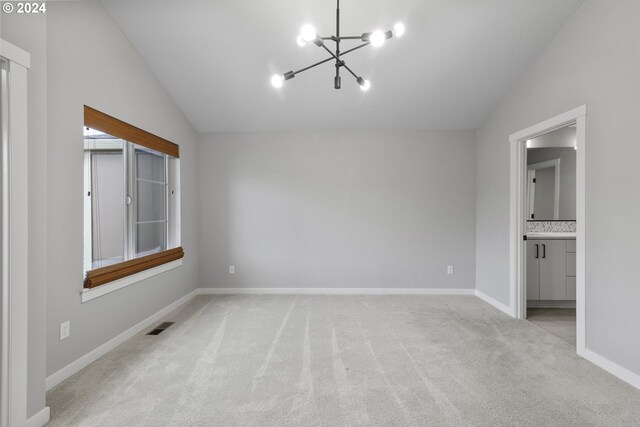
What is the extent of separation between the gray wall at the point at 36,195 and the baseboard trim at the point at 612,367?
3.70 meters

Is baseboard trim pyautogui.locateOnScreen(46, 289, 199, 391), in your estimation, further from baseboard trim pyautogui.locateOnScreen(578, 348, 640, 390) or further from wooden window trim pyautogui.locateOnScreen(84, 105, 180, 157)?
baseboard trim pyautogui.locateOnScreen(578, 348, 640, 390)

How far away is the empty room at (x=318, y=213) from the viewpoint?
2057 mm

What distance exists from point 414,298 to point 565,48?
3198 millimetres

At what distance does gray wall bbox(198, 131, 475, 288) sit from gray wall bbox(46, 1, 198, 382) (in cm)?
153

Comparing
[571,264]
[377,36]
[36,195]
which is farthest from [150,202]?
[571,264]

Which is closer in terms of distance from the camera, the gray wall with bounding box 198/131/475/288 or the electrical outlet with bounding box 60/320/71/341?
the electrical outlet with bounding box 60/320/71/341

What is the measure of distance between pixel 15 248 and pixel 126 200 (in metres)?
1.71

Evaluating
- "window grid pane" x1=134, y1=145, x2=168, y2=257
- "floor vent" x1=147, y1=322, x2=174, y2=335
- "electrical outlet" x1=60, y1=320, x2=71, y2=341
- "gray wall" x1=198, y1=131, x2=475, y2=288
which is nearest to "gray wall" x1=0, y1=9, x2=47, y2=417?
"electrical outlet" x1=60, y1=320, x2=71, y2=341

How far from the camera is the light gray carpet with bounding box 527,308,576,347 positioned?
11.0 ft

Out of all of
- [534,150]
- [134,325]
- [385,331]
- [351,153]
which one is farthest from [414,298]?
[134,325]

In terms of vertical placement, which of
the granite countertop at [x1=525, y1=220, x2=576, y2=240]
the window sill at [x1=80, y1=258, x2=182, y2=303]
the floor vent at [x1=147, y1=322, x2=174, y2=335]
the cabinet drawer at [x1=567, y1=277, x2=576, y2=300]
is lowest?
the floor vent at [x1=147, y1=322, x2=174, y2=335]

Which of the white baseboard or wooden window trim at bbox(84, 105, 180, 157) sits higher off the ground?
wooden window trim at bbox(84, 105, 180, 157)

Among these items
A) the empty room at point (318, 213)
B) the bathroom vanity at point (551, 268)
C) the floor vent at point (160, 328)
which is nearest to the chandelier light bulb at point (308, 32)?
the empty room at point (318, 213)

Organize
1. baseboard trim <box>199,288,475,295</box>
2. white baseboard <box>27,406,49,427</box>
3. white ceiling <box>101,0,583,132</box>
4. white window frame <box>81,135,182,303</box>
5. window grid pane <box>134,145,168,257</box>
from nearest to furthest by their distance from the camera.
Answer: white baseboard <box>27,406,49,427</box> → white window frame <box>81,135,182,303</box> → white ceiling <box>101,0,583,132</box> → window grid pane <box>134,145,168,257</box> → baseboard trim <box>199,288,475,295</box>
